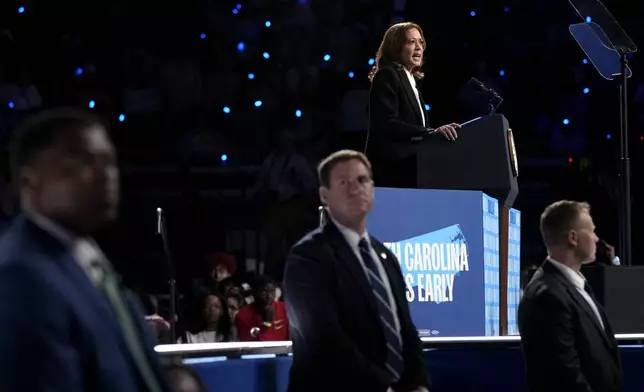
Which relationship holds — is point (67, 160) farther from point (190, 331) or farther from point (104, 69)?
point (104, 69)

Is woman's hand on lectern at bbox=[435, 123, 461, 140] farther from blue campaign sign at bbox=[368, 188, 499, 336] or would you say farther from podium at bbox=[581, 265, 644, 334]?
podium at bbox=[581, 265, 644, 334]

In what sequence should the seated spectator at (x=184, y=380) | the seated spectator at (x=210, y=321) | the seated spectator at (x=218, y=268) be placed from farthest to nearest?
the seated spectator at (x=218, y=268), the seated spectator at (x=210, y=321), the seated spectator at (x=184, y=380)

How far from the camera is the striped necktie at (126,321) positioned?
1.94 metres

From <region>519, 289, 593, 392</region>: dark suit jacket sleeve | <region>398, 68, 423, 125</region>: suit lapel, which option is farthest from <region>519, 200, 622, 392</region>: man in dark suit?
<region>398, 68, 423, 125</region>: suit lapel

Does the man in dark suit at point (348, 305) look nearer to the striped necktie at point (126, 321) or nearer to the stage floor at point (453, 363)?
the stage floor at point (453, 363)

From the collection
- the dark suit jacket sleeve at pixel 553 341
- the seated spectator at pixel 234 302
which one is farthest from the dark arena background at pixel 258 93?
the dark suit jacket sleeve at pixel 553 341

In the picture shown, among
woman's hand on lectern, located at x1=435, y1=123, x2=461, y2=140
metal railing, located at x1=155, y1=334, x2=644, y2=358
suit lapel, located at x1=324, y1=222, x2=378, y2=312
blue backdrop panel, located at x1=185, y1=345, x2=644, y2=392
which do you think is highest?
woman's hand on lectern, located at x1=435, y1=123, x2=461, y2=140

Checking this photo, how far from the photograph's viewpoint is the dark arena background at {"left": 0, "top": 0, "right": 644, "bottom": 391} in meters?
9.81

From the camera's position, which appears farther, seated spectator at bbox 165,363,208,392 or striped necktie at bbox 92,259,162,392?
seated spectator at bbox 165,363,208,392

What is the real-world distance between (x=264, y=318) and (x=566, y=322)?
3870 millimetres

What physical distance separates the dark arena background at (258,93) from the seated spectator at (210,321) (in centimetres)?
167

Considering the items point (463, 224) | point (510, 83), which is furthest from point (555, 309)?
point (510, 83)

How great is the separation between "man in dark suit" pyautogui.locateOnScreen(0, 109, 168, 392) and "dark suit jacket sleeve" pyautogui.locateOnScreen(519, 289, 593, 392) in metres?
2.01

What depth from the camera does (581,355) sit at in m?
3.83
